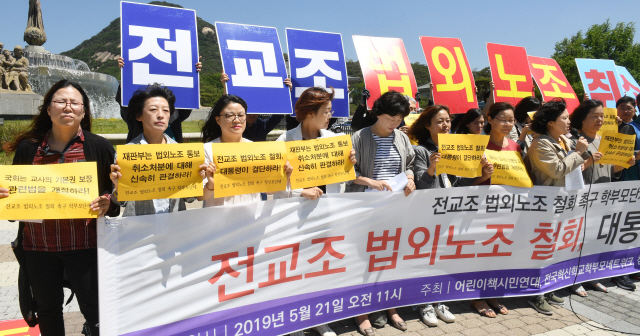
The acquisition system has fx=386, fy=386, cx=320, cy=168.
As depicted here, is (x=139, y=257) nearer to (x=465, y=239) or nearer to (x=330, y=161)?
(x=330, y=161)

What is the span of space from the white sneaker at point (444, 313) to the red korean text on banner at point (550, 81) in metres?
3.54

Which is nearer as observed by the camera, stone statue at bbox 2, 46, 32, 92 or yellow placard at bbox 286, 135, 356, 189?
yellow placard at bbox 286, 135, 356, 189

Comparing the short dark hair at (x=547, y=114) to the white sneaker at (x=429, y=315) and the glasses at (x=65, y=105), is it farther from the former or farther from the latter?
the glasses at (x=65, y=105)

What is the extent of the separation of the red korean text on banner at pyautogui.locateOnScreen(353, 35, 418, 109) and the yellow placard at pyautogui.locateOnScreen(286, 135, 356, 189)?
4.68 ft

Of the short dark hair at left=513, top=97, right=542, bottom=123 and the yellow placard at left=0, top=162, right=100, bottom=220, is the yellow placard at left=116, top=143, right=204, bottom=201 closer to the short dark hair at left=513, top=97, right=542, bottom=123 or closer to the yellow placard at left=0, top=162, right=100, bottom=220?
the yellow placard at left=0, top=162, right=100, bottom=220

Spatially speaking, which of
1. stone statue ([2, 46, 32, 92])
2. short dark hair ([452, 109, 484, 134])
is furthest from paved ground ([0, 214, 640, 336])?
stone statue ([2, 46, 32, 92])

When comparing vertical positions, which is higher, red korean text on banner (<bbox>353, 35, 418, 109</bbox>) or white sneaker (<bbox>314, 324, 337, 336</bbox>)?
red korean text on banner (<bbox>353, 35, 418, 109</bbox>)

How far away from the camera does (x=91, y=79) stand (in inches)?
796

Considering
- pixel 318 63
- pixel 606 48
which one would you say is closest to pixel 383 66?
pixel 318 63

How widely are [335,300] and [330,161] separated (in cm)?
112

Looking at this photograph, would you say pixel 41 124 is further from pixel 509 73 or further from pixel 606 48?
pixel 606 48

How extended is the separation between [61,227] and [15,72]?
18.8 metres

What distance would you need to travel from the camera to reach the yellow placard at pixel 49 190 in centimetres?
214

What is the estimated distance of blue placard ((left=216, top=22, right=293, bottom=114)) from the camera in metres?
3.79
